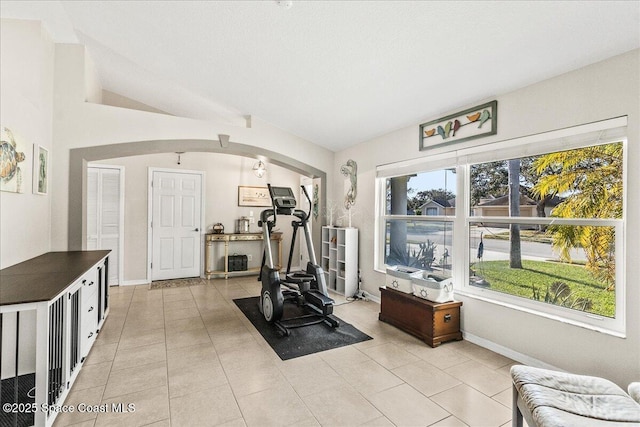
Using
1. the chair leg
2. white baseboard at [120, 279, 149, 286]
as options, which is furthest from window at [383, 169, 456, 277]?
white baseboard at [120, 279, 149, 286]

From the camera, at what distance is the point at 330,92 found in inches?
144

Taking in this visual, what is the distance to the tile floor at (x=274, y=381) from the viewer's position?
6.74 ft

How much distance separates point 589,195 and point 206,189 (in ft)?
19.5

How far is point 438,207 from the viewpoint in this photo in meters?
3.81

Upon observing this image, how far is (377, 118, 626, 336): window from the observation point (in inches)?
93.0

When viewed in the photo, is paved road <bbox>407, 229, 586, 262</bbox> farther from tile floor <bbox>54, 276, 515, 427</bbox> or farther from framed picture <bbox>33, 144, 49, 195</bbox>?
framed picture <bbox>33, 144, 49, 195</bbox>

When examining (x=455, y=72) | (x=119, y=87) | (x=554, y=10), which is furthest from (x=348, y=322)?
(x=119, y=87)

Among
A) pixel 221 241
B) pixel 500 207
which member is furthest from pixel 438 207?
pixel 221 241

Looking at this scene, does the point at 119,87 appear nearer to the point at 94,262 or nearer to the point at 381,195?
the point at 94,262

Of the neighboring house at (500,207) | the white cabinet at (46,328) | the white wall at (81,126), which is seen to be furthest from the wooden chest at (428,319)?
the white wall at (81,126)

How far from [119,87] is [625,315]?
659cm

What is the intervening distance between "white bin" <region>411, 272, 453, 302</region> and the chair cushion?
147 cm

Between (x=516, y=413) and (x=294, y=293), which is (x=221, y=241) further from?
(x=516, y=413)

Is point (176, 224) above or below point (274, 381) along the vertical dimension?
above
